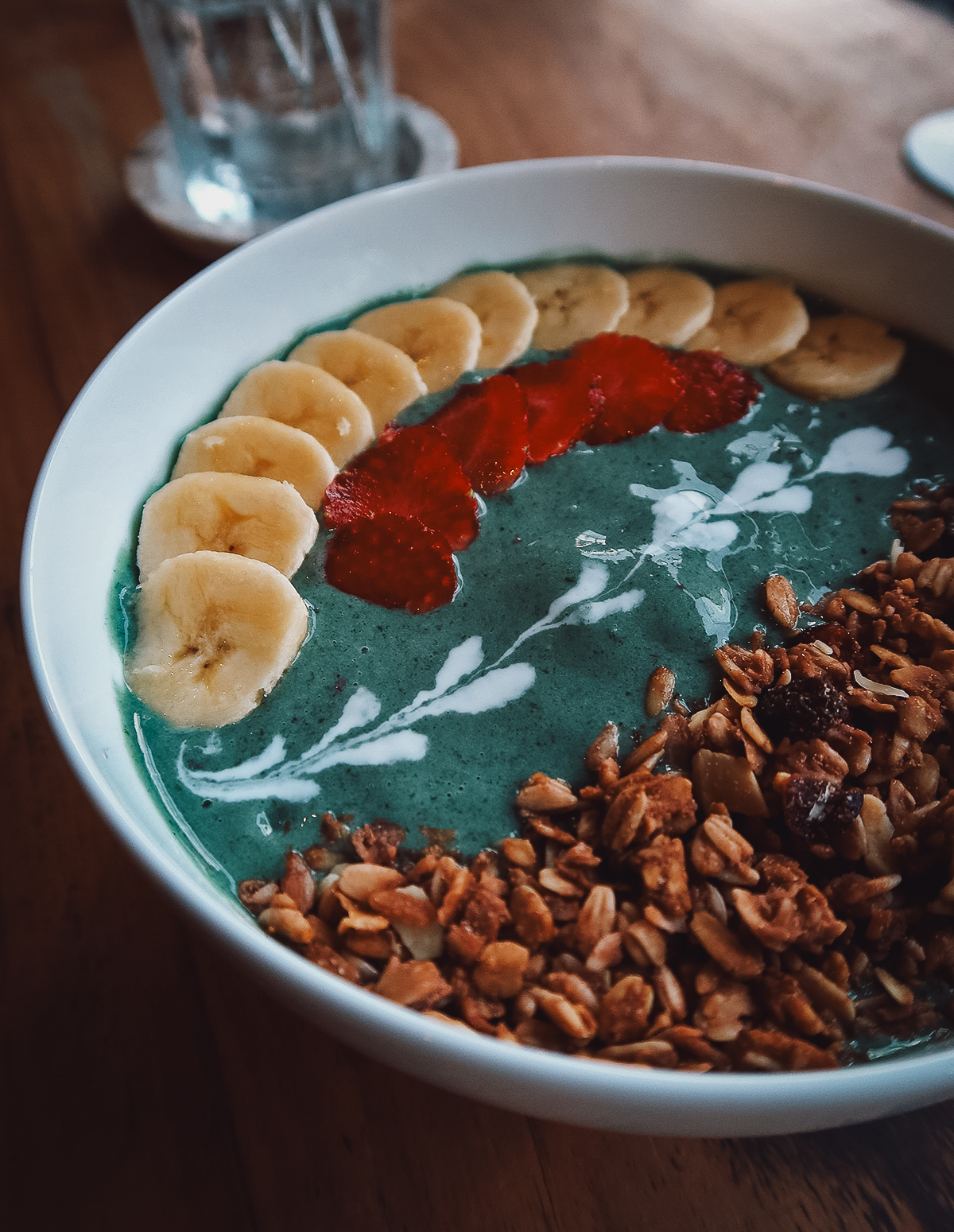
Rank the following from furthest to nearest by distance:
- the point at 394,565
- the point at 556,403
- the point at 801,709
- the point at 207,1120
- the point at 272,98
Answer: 1. the point at 272,98
2. the point at 556,403
3. the point at 394,565
4. the point at 801,709
5. the point at 207,1120

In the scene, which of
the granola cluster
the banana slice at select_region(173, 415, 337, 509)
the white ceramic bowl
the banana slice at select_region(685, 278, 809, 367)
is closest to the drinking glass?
the white ceramic bowl

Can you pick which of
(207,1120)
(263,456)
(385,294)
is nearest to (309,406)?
(263,456)

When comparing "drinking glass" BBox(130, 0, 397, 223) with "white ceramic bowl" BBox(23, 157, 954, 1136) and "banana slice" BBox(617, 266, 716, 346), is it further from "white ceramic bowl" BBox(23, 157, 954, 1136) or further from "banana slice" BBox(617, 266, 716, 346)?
"banana slice" BBox(617, 266, 716, 346)

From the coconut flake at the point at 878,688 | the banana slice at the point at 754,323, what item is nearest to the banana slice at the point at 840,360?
the banana slice at the point at 754,323

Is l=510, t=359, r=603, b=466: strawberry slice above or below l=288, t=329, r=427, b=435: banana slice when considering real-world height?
below

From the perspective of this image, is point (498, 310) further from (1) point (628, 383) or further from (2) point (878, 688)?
(2) point (878, 688)
